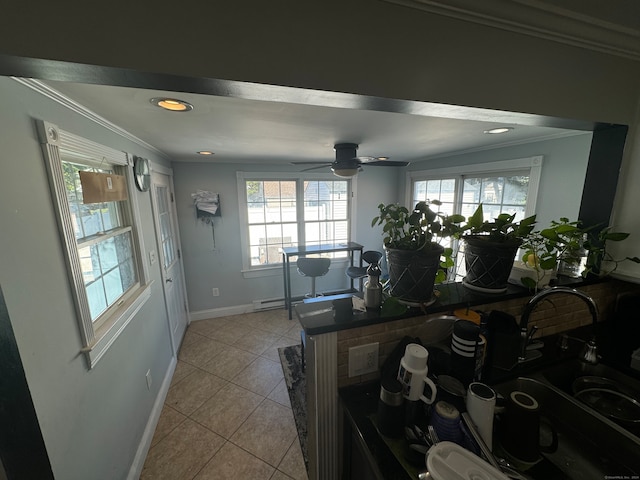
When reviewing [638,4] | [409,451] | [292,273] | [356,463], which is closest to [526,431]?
[409,451]

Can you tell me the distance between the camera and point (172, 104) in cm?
Answer: 125

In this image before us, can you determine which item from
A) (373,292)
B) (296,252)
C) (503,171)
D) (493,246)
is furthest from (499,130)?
(296,252)

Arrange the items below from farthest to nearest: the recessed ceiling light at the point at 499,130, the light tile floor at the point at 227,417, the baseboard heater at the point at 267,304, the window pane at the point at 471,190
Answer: the baseboard heater at the point at 267,304 → the window pane at the point at 471,190 → the recessed ceiling light at the point at 499,130 → the light tile floor at the point at 227,417

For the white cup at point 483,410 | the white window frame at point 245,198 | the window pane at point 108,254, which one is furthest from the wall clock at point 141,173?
the white cup at point 483,410

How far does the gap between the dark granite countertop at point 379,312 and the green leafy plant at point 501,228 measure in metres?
0.28

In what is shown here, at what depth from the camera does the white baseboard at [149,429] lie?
5.10 feet

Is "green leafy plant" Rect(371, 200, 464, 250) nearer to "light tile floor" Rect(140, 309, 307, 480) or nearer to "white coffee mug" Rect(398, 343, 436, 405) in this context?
"white coffee mug" Rect(398, 343, 436, 405)

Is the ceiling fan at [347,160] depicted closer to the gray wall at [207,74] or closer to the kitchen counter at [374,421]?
the gray wall at [207,74]

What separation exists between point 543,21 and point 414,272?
1.03 metres

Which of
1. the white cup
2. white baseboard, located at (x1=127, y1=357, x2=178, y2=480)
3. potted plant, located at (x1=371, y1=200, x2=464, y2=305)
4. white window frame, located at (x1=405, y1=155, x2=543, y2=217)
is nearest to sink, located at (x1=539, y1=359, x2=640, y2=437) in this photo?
the white cup

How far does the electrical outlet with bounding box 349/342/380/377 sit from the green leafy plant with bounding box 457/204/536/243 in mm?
639

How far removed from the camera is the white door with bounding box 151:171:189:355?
248 centimetres

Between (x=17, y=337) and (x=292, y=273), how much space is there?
3.29m

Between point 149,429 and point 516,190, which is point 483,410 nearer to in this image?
point 149,429
